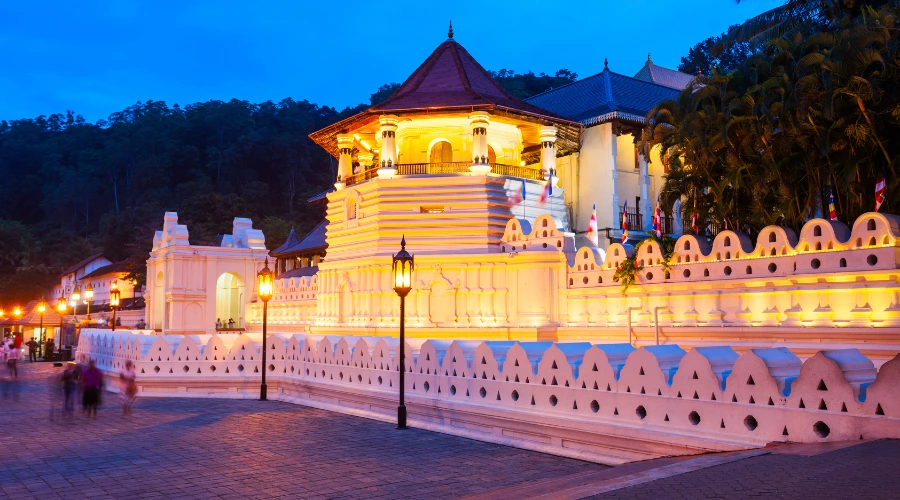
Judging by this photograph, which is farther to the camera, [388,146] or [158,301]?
[158,301]

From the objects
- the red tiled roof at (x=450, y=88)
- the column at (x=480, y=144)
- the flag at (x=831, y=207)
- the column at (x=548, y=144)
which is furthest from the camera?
the column at (x=548, y=144)

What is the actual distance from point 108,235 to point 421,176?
188 ft

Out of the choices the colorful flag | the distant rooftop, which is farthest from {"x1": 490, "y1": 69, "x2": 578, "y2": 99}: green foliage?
the colorful flag

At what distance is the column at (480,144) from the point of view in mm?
25375

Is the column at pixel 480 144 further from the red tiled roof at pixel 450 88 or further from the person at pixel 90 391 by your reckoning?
the person at pixel 90 391

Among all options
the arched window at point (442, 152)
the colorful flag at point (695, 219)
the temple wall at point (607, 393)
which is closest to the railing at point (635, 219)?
the arched window at point (442, 152)

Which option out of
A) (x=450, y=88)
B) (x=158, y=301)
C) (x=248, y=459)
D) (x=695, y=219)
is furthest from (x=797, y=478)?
(x=158, y=301)

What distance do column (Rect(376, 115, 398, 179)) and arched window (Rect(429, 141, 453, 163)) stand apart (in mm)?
2382

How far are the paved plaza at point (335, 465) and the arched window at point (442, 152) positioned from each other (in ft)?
48.0

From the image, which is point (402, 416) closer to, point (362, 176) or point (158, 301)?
point (362, 176)

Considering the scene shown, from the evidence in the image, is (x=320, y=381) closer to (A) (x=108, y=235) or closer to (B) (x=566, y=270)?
(B) (x=566, y=270)

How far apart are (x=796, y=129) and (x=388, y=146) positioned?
13711mm

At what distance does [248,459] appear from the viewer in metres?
10.1

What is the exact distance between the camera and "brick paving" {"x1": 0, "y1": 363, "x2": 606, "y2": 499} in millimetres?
8367
